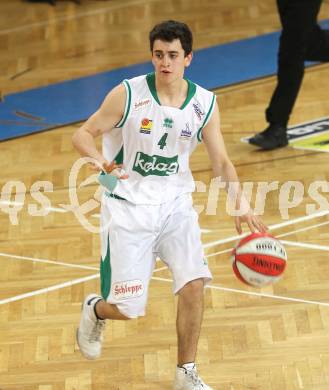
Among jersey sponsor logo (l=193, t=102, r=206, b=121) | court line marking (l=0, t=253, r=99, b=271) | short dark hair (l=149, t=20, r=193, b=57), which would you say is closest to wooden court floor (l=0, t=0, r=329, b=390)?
court line marking (l=0, t=253, r=99, b=271)

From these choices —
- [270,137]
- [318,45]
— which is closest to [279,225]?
A: [270,137]

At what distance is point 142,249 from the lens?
549 cm

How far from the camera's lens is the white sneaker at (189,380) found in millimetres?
5508

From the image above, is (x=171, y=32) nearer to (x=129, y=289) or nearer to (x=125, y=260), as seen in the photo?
(x=125, y=260)

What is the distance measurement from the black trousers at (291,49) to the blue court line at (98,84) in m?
1.65

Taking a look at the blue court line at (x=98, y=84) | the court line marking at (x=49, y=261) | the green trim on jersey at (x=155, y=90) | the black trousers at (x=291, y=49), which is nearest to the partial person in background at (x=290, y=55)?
the black trousers at (x=291, y=49)

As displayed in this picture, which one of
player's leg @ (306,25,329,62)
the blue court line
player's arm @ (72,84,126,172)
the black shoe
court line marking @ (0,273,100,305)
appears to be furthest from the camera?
the blue court line

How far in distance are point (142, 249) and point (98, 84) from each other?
521 cm

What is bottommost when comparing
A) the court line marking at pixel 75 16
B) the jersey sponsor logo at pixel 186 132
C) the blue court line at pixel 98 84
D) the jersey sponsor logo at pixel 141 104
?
the court line marking at pixel 75 16

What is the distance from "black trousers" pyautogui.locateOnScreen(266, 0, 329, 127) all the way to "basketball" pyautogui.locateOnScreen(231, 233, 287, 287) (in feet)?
11.0

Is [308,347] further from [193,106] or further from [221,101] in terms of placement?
[221,101]

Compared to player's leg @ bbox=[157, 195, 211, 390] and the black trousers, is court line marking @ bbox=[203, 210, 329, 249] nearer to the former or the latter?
the black trousers

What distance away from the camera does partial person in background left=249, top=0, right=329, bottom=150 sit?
8.40 m

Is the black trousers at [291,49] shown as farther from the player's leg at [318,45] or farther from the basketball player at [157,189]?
the basketball player at [157,189]
